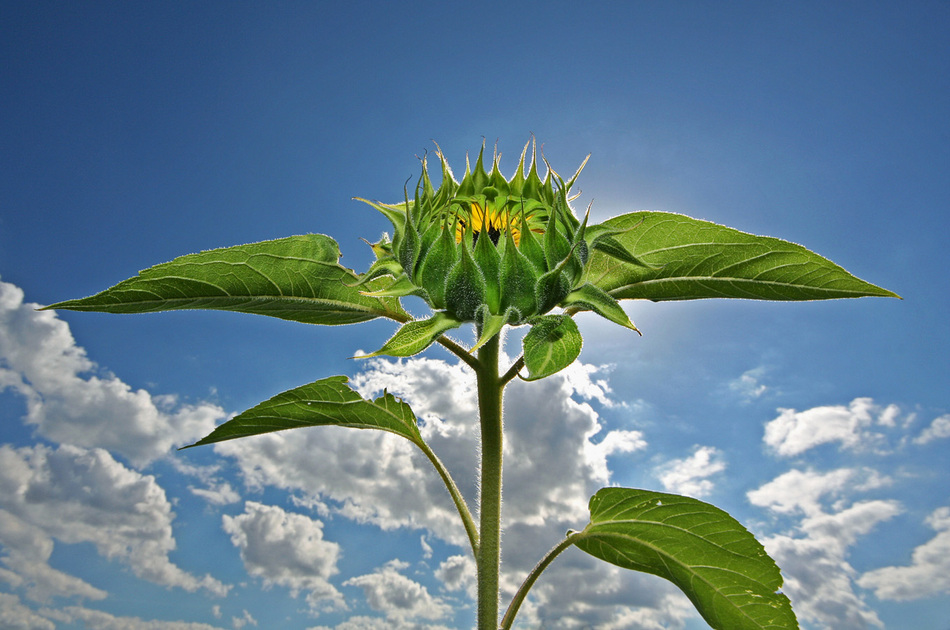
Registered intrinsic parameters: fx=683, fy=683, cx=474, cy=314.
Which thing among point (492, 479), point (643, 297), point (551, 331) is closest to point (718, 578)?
point (492, 479)

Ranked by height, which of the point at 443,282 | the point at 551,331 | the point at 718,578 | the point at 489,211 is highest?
the point at 489,211

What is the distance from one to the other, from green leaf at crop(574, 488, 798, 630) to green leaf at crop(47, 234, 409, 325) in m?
1.11

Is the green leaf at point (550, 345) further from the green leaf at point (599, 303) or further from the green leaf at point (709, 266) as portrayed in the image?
the green leaf at point (709, 266)

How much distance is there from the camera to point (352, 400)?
258 cm

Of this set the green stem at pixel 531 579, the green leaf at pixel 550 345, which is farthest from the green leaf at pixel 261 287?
the green stem at pixel 531 579

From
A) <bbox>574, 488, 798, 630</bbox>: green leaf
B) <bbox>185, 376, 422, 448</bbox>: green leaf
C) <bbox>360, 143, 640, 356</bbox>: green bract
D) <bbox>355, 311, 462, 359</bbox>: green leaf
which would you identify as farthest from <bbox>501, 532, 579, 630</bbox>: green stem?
<bbox>355, 311, 462, 359</bbox>: green leaf

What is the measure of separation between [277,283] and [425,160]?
657 mm

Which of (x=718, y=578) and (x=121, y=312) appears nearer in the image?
(x=121, y=312)

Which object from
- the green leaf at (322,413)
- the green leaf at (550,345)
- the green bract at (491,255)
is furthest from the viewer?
the green leaf at (322,413)

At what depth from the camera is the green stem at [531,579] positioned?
244 centimetres

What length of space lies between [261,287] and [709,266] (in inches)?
59.5

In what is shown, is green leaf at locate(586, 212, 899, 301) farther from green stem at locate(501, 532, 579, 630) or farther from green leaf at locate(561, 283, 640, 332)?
green stem at locate(501, 532, 579, 630)

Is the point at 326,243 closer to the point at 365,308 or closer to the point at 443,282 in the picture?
the point at 365,308

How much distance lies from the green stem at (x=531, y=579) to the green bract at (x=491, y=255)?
3.10 feet
